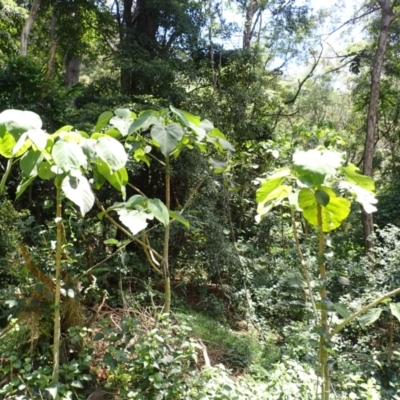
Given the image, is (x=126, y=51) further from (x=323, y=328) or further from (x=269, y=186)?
(x=323, y=328)

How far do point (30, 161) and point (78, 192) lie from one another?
0.15 m

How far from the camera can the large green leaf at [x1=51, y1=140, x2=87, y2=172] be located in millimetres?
888

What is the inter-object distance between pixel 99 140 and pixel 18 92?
359 cm

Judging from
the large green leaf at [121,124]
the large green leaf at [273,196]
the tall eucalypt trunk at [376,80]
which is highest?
the tall eucalypt trunk at [376,80]

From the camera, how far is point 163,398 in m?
1.37

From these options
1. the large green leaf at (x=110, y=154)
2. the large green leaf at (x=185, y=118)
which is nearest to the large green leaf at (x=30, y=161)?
the large green leaf at (x=110, y=154)

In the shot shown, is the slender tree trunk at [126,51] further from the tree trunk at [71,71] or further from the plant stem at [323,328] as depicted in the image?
the plant stem at [323,328]

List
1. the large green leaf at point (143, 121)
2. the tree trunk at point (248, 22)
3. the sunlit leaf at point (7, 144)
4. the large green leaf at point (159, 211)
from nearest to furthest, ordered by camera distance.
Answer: the sunlit leaf at point (7, 144) < the large green leaf at point (159, 211) < the large green leaf at point (143, 121) < the tree trunk at point (248, 22)

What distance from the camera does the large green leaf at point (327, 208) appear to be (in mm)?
1068

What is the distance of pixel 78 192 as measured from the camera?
912 millimetres

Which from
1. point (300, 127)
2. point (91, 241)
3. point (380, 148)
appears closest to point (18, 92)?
point (91, 241)

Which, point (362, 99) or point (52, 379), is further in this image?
point (362, 99)

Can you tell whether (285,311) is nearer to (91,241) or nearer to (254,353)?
(254,353)

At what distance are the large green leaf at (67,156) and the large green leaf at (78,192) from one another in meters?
0.04
